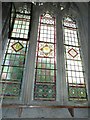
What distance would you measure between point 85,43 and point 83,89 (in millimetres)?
873

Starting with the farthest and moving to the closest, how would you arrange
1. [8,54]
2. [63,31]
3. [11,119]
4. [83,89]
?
[63,31] < [8,54] < [83,89] < [11,119]

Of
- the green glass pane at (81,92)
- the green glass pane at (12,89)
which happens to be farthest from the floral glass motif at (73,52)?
the green glass pane at (12,89)

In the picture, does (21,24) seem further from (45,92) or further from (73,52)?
(45,92)

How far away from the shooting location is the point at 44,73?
8.52ft

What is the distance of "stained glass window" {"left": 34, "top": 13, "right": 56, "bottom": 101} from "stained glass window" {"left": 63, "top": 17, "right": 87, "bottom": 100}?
0.25 meters

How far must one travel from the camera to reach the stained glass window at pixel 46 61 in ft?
7.85

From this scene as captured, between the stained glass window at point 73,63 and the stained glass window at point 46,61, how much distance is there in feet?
0.81

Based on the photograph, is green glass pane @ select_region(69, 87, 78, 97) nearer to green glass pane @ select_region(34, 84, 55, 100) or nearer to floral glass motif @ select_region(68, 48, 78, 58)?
green glass pane @ select_region(34, 84, 55, 100)

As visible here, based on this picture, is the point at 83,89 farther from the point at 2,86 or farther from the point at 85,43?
the point at 2,86

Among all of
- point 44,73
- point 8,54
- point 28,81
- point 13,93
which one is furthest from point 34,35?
point 13,93

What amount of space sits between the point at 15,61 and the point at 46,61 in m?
0.54

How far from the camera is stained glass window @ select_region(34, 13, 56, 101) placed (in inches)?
94.2

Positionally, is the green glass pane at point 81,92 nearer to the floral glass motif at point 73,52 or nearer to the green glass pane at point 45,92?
the green glass pane at point 45,92

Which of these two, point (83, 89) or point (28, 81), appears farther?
point (83, 89)
